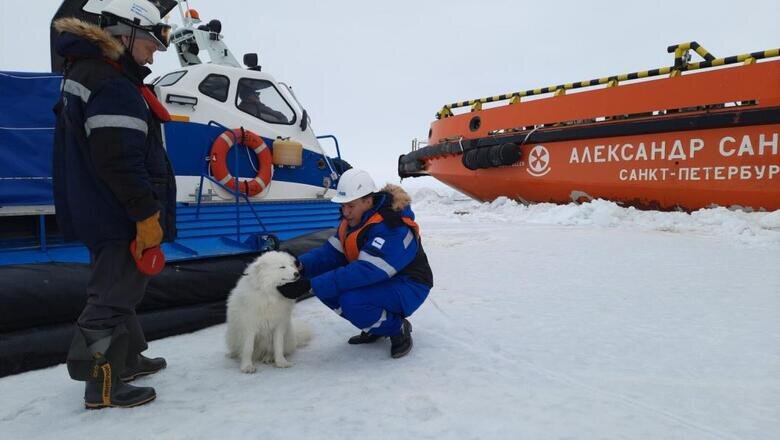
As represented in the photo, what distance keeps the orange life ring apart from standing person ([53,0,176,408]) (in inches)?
102

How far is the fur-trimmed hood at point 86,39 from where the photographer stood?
185cm

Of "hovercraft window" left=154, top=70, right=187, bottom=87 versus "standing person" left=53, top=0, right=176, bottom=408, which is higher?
"hovercraft window" left=154, top=70, right=187, bottom=87

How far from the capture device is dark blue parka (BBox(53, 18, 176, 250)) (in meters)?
1.80

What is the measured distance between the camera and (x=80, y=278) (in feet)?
8.53

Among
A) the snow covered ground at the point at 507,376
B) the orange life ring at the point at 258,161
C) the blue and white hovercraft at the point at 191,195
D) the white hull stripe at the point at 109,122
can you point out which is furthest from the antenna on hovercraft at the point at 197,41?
the white hull stripe at the point at 109,122

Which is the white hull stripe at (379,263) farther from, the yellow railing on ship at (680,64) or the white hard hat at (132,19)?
the yellow railing on ship at (680,64)

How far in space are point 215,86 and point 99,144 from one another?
3.50 m

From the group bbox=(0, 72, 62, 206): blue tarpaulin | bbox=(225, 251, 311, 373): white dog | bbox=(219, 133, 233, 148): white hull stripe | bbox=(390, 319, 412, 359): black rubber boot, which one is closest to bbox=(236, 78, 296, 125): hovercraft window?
bbox=(219, 133, 233, 148): white hull stripe

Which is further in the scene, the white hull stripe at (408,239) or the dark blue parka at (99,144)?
the white hull stripe at (408,239)

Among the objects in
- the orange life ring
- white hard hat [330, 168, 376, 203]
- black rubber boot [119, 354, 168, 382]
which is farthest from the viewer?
the orange life ring

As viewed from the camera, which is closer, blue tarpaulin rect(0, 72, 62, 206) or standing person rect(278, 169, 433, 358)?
standing person rect(278, 169, 433, 358)

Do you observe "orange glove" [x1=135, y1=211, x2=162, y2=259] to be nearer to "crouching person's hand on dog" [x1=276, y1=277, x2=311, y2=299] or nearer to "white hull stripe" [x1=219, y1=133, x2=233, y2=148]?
"crouching person's hand on dog" [x1=276, y1=277, x2=311, y2=299]

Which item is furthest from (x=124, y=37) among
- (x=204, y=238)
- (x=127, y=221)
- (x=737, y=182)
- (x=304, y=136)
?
(x=737, y=182)

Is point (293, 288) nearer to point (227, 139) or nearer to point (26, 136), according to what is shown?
point (26, 136)
